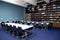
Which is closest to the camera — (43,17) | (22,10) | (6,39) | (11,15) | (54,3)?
(6,39)

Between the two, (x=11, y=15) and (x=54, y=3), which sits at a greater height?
(x=54, y=3)

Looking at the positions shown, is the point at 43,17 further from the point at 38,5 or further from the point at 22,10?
the point at 22,10

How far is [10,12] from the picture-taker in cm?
1066

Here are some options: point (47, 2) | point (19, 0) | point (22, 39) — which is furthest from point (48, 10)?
point (22, 39)

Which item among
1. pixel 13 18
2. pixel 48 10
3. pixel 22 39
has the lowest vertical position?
pixel 22 39

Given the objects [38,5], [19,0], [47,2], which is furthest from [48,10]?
[19,0]

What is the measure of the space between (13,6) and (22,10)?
4.80ft

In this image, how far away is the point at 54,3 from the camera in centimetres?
920

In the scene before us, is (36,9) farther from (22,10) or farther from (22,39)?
(22,39)

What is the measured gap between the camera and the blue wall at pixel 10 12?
988 centimetres

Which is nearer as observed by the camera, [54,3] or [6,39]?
[6,39]

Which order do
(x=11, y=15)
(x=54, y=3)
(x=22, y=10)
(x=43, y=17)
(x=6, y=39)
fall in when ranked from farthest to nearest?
(x=22, y=10), (x=11, y=15), (x=43, y=17), (x=54, y=3), (x=6, y=39)

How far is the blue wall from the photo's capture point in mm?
9883

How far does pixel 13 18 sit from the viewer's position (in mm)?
10883
